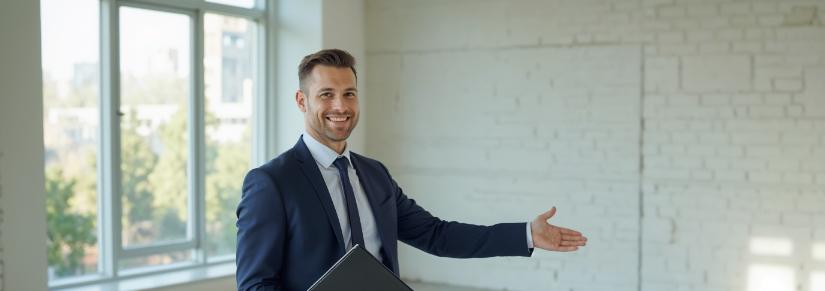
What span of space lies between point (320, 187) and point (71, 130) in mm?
3687

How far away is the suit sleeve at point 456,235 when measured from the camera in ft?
8.53

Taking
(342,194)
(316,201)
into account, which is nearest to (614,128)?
(342,194)

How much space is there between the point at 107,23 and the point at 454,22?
106 inches

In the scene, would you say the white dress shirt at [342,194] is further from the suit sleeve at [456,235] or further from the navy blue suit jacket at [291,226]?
the suit sleeve at [456,235]

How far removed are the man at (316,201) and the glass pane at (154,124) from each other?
3.66m

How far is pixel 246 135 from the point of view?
6637mm

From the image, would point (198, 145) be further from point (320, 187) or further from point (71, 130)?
point (320, 187)

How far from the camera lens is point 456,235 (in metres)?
2.69

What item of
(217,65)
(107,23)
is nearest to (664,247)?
(217,65)

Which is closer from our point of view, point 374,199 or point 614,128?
point 374,199

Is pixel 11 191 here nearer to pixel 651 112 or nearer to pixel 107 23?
pixel 107 23

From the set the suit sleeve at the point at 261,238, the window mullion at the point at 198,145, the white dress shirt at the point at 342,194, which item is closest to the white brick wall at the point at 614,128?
the window mullion at the point at 198,145

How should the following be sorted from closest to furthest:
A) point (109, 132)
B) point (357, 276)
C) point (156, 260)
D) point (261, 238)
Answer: point (357, 276)
point (261, 238)
point (109, 132)
point (156, 260)

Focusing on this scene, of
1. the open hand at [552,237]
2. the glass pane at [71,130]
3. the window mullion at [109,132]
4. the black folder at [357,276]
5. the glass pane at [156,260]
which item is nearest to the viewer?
the black folder at [357,276]
